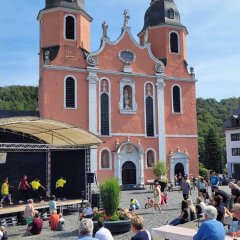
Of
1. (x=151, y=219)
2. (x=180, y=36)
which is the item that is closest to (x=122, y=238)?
(x=151, y=219)

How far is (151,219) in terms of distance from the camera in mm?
15219

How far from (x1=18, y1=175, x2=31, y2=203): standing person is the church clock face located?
1542 cm

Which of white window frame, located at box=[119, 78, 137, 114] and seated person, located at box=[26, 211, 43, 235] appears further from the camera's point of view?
white window frame, located at box=[119, 78, 137, 114]

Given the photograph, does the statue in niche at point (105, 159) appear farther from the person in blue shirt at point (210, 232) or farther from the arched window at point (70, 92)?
the person in blue shirt at point (210, 232)

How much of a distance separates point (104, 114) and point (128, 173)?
5164 mm

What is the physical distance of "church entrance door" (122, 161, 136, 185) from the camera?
103ft

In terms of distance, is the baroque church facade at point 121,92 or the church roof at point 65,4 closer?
the baroque church facade at point 121,92

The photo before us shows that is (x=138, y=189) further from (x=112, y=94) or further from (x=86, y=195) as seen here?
(x=86, y=195)

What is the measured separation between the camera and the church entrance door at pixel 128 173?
31.5 m

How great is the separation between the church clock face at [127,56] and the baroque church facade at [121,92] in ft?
0.22

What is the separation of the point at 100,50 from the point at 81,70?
8.52 ft

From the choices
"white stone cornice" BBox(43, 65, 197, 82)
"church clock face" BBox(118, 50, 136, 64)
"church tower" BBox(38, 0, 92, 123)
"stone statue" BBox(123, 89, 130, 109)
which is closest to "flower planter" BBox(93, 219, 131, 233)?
"church tower" BBox(38, 0, 92, 123)

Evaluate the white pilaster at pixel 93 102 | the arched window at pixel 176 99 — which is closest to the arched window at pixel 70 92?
the white pilaster at pixel 93 102

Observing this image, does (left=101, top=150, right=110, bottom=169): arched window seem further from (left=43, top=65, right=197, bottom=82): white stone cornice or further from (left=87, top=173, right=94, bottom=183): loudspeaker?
(left=87, top=173, right=94, bottom=183): loudspeaker
